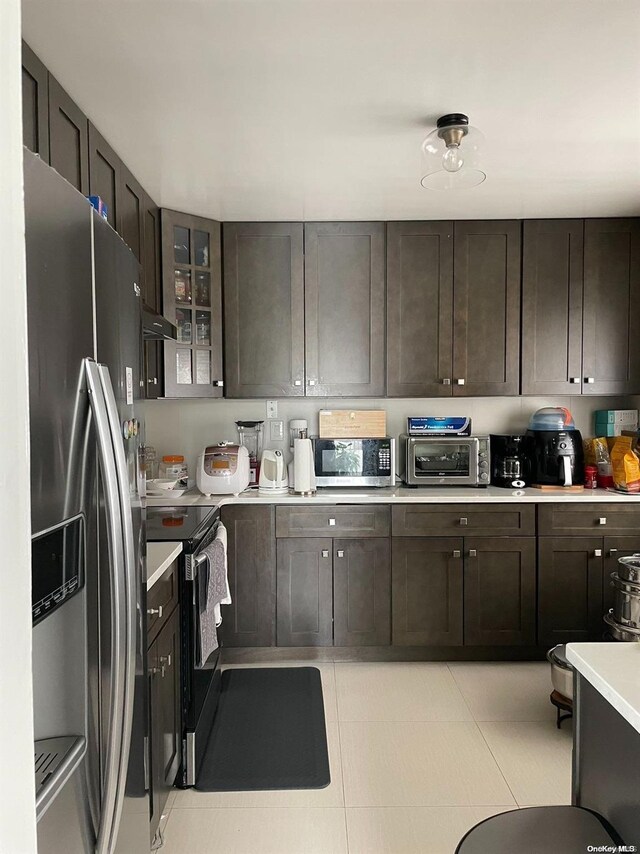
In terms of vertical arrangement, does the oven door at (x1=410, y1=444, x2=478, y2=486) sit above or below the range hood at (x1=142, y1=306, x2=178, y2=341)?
below

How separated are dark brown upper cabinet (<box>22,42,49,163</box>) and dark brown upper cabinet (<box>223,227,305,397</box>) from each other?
5.79 feet

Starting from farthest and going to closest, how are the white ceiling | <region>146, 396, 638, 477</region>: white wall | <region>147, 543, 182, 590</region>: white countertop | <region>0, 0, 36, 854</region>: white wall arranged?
<region>146, 396, 638, 477</region>: white wall → <region>147, 543, 182, 590</region>: white countertop → the white ceiling → <region>0, 0, 36, 854</region>: white wall

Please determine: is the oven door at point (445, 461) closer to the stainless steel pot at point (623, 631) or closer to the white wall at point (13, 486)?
the stainless steel pot at point (623, 631)

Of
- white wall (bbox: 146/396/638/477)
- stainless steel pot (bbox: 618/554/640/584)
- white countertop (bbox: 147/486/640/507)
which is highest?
white wall (bbox: 146/396/638/477)

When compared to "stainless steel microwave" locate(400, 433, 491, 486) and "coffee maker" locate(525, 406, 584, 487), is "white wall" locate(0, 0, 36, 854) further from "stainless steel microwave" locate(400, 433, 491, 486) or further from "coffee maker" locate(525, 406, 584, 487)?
"coffee maker" locate(525, 406, 584, 487)

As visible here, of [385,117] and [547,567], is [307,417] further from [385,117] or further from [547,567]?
[385,117]

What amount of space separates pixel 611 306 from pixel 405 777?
2.72 meters

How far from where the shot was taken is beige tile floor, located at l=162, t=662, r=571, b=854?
2.06 metres

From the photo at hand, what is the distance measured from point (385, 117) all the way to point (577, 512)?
224cm

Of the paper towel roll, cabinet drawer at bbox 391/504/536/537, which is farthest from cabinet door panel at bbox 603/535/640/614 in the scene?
the paper towel roll

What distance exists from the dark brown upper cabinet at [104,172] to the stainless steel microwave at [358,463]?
1.70 meters

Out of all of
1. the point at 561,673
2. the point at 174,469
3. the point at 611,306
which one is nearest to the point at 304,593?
the point at 174,469

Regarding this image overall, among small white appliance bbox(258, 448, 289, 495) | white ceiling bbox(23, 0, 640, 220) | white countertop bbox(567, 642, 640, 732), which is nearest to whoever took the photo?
white countertop bbox(567, 642, 640, 732)

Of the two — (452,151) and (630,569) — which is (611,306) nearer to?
(630,569)
